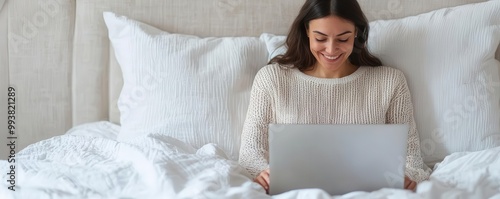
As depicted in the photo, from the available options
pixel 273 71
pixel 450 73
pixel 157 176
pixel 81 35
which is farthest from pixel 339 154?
pixel 81 35

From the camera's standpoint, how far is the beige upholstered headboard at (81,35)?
6.13 feet

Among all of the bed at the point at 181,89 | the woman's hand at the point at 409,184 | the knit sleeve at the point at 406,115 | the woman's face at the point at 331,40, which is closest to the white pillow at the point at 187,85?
the bed at the point at 181,89

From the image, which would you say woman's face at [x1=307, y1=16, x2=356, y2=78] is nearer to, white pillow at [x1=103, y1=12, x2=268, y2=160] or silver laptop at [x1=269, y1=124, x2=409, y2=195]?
white pillow at [x1=103, y1=12, x2=268, y2=160]

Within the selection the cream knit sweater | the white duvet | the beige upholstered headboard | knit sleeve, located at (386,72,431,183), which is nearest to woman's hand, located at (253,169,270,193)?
the white duvet

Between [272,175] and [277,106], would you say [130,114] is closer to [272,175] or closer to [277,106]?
[277,106]

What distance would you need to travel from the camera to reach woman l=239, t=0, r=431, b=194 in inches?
60.2

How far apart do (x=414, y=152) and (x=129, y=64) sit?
83cm

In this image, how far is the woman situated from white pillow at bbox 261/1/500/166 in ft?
0.24

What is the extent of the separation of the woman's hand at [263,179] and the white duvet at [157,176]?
36mm

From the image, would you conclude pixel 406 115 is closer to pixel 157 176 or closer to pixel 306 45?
pixel 306 45

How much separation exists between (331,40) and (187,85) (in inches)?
17.1

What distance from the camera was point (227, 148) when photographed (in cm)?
168

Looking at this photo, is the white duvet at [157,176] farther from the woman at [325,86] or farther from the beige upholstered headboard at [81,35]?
the beige upholstered headboard at [81,35]

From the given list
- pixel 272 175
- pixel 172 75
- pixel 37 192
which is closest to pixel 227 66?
pixel 172 75
